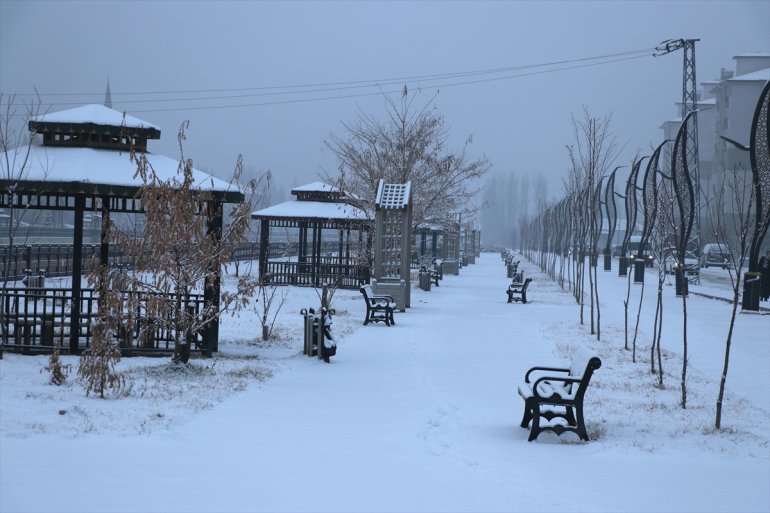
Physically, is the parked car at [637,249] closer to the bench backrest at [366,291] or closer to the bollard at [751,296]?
the bollard at [751,296]

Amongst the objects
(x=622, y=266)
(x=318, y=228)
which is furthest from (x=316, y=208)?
(x=622, y=266)

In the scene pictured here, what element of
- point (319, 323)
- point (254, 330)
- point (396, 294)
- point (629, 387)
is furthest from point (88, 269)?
point (396, 294)

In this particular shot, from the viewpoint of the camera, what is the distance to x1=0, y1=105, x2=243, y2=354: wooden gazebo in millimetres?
13648

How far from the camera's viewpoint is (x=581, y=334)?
62.8 ft

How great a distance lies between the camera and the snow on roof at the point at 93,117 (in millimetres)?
14992

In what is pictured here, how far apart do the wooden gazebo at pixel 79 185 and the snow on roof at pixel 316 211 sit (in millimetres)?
17935

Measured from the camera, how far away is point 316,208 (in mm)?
35188

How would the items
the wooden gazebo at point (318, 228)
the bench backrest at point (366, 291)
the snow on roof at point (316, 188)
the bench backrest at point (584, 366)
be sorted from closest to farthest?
the bench backrest at point (584, 366) < the bench backrest at point (366, 291) < the wooden gazebo at point (318, 228) < the snow on roof at point (316, 188)

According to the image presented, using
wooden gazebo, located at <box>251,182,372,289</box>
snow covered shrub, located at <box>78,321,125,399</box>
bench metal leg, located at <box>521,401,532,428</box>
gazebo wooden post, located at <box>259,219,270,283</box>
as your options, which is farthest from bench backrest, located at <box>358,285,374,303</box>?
gazebo wooden post, located at <box>259,219,270,283</box>

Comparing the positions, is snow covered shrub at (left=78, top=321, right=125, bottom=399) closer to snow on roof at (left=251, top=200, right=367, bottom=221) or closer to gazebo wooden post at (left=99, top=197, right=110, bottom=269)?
gazebo wooden post at (left=99, top=197, right=110, bottom=269)

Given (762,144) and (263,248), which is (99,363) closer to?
(762,144)

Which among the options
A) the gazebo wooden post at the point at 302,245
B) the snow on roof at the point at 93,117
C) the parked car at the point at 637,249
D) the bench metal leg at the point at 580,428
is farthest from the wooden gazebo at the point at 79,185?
the parked car at the point at 637,249

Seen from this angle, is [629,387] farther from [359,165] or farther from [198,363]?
[359,165]

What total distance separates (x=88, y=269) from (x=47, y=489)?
598 cm
